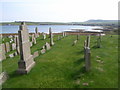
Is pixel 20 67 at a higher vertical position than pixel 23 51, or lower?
lower

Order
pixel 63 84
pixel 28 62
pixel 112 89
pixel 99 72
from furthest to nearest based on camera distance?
pixel 28 62, pixel 99 72, pixel 63 84, pixel 112 89

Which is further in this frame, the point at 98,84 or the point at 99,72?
the point at 99,72

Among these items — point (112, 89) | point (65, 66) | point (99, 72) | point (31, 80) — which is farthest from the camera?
point (65, 66)

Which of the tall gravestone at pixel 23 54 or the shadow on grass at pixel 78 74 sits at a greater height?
the tall gravestone at pixel 23 54

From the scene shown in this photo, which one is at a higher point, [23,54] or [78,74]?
[23,54]

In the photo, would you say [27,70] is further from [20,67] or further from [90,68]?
[90,68]

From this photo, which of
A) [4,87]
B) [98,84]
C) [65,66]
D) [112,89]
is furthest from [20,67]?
[112,89]

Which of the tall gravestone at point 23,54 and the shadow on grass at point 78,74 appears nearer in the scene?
the shadow on grass at point 78,74

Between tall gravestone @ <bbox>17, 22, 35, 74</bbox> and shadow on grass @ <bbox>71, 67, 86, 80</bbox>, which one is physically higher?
tall gravestone @ <bbox>17, 22, 35, 74</bbox>

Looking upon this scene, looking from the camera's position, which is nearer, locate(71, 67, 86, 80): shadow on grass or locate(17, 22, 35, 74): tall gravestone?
locate(71, 67, 86, 80): shadow on grass

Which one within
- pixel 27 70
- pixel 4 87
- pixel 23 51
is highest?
pixel 23 51

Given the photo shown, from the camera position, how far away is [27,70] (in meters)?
9.60

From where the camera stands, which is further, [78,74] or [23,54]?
[23,54]

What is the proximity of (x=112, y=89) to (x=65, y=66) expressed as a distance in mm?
4402
